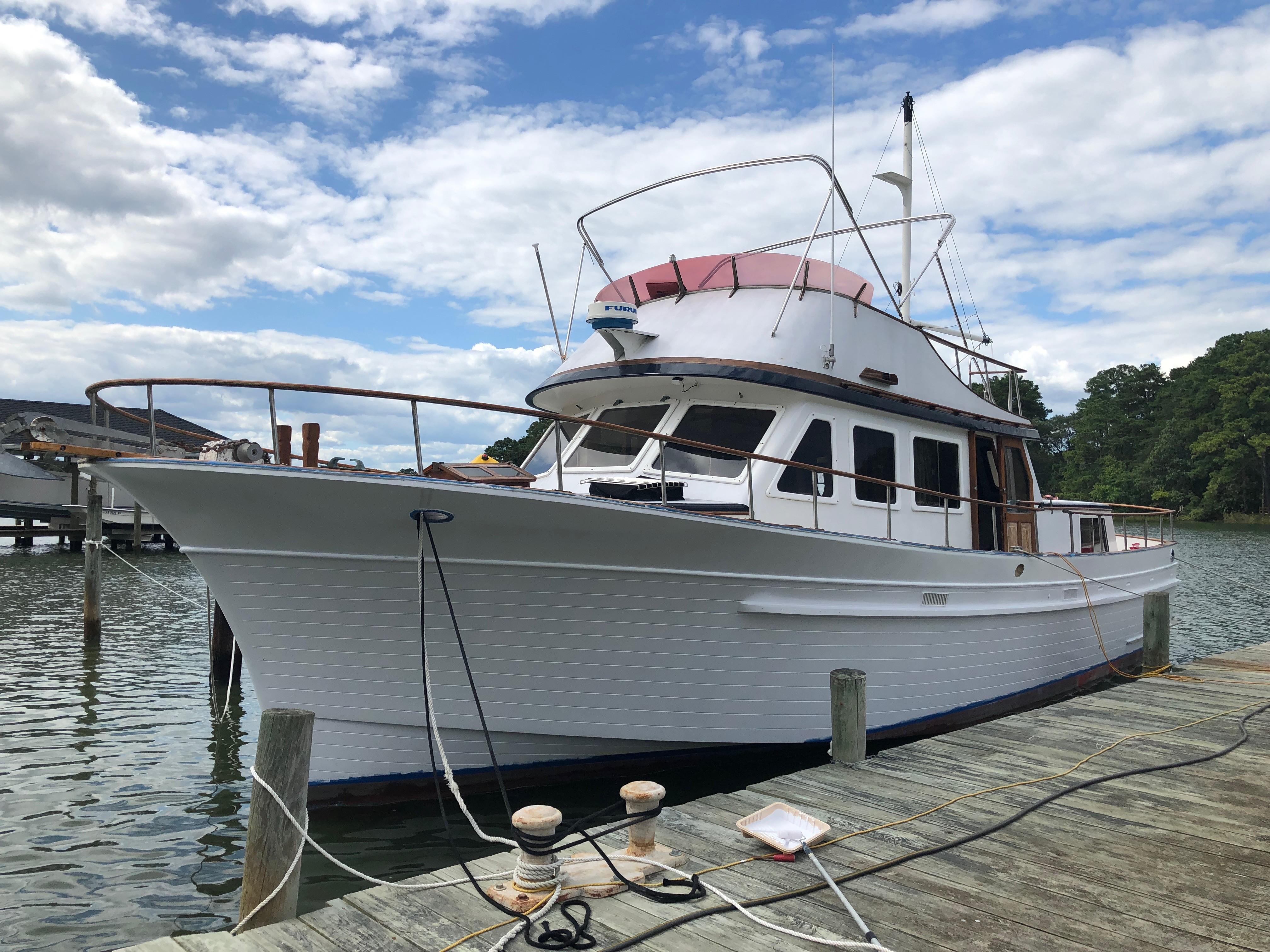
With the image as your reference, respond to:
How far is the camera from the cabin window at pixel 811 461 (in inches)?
261

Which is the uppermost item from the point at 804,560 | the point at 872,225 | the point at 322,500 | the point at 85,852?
the point at 872,225

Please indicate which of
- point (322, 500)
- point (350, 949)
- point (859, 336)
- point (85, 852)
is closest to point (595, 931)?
point (350, 949)

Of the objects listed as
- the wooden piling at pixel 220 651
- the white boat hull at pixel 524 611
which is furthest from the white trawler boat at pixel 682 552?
the wooden piling at pixel 220 651

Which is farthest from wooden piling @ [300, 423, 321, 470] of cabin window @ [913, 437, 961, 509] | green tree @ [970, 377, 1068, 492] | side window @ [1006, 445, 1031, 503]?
green tree @ [970, 377, 1068, 492]

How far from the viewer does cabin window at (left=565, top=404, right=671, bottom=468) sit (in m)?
6.98

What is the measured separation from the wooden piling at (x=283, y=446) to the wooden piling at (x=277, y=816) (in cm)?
179

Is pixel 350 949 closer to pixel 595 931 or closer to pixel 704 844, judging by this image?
pixel 595 931

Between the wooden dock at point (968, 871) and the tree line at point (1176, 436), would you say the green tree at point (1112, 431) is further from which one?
the wooden dock at point (968, 871)

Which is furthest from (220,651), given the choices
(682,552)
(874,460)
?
(874,460)

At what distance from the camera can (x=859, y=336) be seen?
7492mm

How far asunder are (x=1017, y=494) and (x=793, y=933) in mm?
7187

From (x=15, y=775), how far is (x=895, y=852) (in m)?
7.30

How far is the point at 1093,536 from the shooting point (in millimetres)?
10508

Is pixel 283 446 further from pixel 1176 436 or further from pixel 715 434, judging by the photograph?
pixel 1176 436
